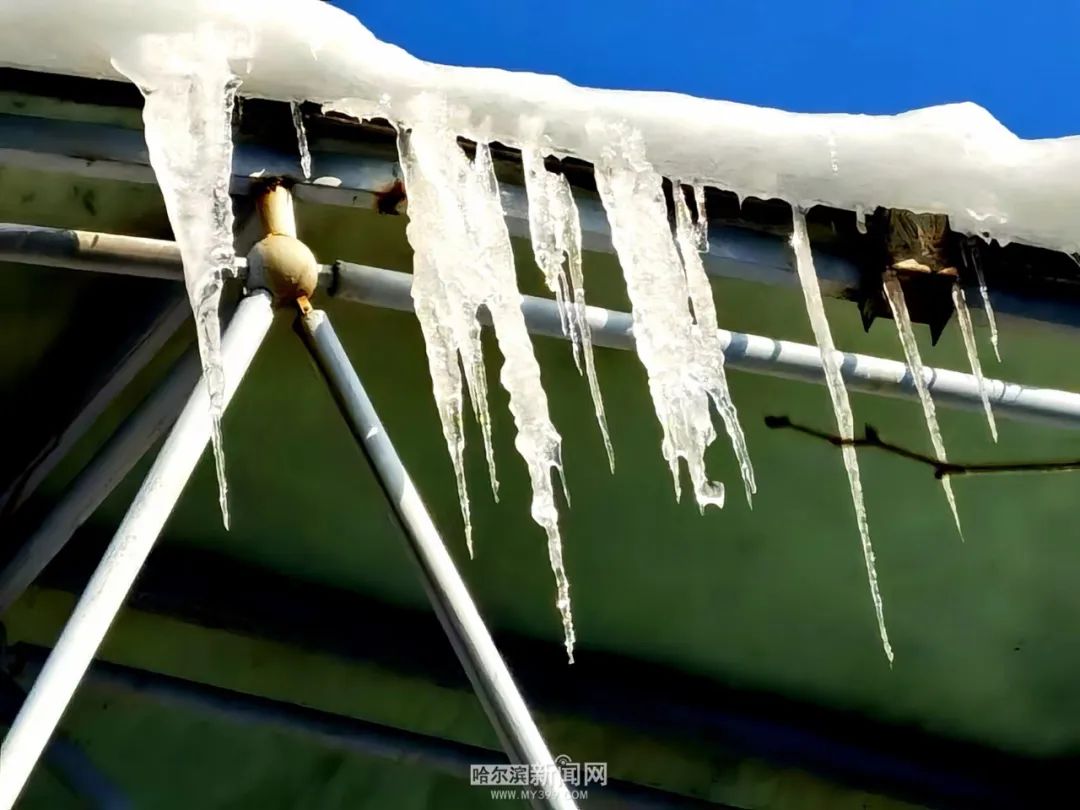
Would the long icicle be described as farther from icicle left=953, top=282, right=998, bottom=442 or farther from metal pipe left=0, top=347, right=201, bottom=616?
metal pipe left=0, top=347, right=201, bottom=616

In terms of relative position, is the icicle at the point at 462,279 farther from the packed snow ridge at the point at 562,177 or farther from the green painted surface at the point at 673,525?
the green painted surface at the point at 673,525

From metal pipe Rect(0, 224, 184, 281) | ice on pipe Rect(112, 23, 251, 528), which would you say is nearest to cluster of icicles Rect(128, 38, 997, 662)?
ice on pipe Rect(112, 23, 251, 528)

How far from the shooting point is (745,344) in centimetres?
141

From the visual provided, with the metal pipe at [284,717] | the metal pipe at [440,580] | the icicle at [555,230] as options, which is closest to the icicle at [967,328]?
the icicle at [555,230]

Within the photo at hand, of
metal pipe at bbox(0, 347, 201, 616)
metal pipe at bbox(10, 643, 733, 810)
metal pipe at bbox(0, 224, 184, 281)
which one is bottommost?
metal pipe at bbox(10, 643, 733, 810)

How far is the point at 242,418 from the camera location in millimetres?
1840

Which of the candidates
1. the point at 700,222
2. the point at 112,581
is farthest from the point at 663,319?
the point at 112,581

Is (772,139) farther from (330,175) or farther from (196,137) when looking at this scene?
(196,137)

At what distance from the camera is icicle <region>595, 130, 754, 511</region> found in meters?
1.31

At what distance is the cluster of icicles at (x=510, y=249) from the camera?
1166 mm

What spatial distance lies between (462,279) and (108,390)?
0.62 m

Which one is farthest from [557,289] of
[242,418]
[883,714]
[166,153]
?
[883,714]

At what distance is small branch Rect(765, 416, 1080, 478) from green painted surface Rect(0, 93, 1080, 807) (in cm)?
2

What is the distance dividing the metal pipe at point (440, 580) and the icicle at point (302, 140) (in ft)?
0.50
